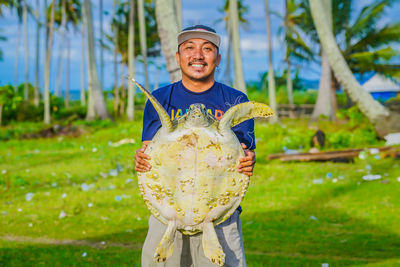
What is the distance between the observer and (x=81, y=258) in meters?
4.91

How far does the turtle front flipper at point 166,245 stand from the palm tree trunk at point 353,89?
10.0 m

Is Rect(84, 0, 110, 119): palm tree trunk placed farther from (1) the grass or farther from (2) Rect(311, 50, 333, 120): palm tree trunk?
(1) the grass

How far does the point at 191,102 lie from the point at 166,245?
0.89m

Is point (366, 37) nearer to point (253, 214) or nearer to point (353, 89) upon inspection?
point (353, 89)

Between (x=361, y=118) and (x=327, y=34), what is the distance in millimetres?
2873

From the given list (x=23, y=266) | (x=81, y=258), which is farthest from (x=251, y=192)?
(x=23, y=266)

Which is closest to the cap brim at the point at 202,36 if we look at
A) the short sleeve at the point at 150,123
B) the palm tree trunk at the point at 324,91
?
the short sleeve at the point at 150,123

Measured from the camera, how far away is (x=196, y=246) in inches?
107

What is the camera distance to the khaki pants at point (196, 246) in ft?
8.70

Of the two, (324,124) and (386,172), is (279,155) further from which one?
(324,124)

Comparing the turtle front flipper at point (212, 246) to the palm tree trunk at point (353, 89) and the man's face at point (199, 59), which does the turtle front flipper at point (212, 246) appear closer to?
the man's face at point (199, 59)

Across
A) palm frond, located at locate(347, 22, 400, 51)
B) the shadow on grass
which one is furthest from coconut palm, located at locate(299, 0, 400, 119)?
the shadow on grass

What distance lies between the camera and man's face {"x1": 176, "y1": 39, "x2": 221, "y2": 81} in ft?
8.73

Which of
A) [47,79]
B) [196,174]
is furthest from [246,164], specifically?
[47,79]
